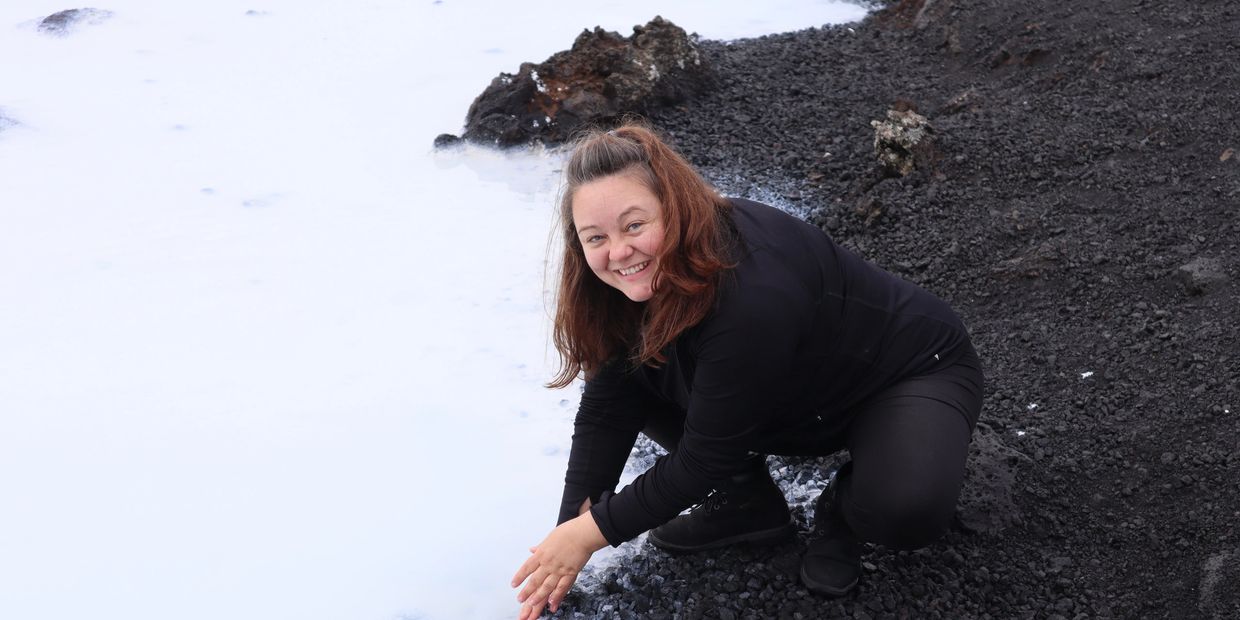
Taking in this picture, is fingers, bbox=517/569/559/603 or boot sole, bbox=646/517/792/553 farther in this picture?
boot sole, bbox=646/517/792/553

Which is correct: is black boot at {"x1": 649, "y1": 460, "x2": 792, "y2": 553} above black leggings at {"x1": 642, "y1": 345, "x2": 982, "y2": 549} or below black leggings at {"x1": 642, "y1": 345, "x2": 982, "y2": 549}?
below

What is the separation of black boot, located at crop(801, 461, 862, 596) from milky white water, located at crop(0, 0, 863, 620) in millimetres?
748

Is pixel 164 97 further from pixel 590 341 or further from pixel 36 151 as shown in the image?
pixel 590 341

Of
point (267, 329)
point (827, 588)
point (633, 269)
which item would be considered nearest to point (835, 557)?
point (827, 588)

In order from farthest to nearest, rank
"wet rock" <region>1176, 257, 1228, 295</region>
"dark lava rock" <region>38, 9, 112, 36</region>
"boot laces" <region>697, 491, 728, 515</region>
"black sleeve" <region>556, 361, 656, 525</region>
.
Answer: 1. "dark lava rock" <region>38, 9, 112, 36</region>
2. "wet rock" <region>1176, 257, 1228, 295</region>
3. "boot laces" <region>697, 491, 728, 515</region>
4. "black sleeve" <region>556, 361, 656, 525</region>

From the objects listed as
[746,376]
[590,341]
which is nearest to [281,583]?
[590,341]

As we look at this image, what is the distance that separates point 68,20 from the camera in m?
6.24

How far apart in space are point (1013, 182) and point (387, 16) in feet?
13.0

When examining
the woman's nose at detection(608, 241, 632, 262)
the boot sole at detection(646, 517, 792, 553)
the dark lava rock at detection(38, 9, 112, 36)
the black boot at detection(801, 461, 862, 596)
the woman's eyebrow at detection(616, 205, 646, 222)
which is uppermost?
the woman's eyebrow at detection(616, 205, 646, 222)

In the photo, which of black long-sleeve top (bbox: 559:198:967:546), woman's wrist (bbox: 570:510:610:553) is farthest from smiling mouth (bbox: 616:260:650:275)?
woman's wrist (bbox: 570:510:610:553)

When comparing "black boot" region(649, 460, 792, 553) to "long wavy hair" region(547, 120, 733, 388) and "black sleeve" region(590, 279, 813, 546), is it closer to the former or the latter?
"black sleeve" region(590, 279, 813, 546)

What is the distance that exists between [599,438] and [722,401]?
479mm

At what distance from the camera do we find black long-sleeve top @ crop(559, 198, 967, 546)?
193 cm

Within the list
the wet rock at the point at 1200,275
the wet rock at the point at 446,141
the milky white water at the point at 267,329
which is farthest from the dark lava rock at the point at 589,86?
the wet rock at the point at 1200,275
